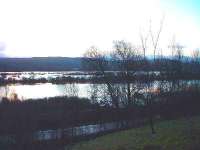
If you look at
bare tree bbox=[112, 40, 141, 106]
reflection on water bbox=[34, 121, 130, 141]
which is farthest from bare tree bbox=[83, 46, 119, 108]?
reflection on water bbox=[34, 121, 130, 141]

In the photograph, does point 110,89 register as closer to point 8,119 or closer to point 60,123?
point 60,123

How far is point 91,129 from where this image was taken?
122 ft

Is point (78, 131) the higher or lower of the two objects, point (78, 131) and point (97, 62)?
the lower

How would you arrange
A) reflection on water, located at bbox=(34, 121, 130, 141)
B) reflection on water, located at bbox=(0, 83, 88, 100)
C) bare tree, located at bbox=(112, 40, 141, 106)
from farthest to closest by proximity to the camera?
reflection on water, located at bbox=(0, 83, 88, 100) → bare tree, located at bbox=(112, 40, 141, 106) → reflection on water, located at bbox=(34, 121, 130, 141)

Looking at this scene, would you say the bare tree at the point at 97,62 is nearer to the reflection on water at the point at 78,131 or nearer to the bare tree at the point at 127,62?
the bare tree at the point at 127,62

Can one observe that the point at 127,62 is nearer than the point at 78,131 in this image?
No

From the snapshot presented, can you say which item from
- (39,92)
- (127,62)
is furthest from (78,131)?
(39,92)

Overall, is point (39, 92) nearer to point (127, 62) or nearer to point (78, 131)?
point (127, 62)

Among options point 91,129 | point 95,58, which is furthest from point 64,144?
point 95,58

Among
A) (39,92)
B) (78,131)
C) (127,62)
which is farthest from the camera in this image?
(39,92)

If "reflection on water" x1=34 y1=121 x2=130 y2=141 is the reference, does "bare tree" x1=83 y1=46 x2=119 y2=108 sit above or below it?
above

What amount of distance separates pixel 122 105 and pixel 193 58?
36.6m

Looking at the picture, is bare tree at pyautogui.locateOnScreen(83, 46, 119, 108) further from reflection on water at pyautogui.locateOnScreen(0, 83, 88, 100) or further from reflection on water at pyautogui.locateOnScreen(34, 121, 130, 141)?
reflection on water at pyautogui.locateOnScreen(34, 121, 130, 141)

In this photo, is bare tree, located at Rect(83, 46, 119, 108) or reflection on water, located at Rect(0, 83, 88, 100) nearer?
bare tree, located at Rect(83, 46, 119, 108)
